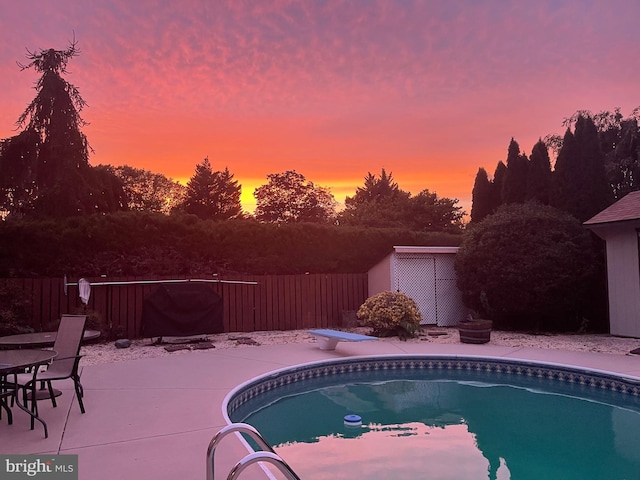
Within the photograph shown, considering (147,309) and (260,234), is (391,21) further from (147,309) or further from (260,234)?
(147,309)

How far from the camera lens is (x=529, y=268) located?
35.2 feet

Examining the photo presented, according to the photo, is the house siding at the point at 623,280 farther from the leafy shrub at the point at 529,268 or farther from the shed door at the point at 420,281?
the shed door at the point at 420,281

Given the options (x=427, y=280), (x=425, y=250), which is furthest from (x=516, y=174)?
(x=427, y=280)

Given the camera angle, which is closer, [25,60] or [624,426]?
[624,426]

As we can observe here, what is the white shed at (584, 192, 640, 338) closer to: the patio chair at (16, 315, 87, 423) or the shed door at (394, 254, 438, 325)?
the shed door at (394, 254, 438, 325)

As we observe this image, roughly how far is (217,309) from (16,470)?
6.99 meters

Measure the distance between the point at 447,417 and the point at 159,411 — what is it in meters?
3.48

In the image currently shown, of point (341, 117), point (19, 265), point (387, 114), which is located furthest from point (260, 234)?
point (19, 265)

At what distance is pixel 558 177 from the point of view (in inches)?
503

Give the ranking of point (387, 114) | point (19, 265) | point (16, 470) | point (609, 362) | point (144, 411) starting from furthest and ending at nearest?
point (387, 114) < point (19, 265) < point (609, 362) < point (144, 411) < point (16, 470)

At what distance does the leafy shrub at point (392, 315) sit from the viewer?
10.7m

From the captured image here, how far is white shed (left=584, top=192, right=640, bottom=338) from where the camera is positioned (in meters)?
10.1

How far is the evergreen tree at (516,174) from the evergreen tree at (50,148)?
15.0 m

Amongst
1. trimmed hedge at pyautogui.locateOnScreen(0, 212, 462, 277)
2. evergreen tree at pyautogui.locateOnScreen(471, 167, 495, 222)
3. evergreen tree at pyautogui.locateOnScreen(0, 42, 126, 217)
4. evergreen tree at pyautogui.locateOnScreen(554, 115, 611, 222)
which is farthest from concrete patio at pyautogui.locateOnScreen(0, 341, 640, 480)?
evergreen tree at pyautogui.locateOnScreen(0, 42, 126, 217)
